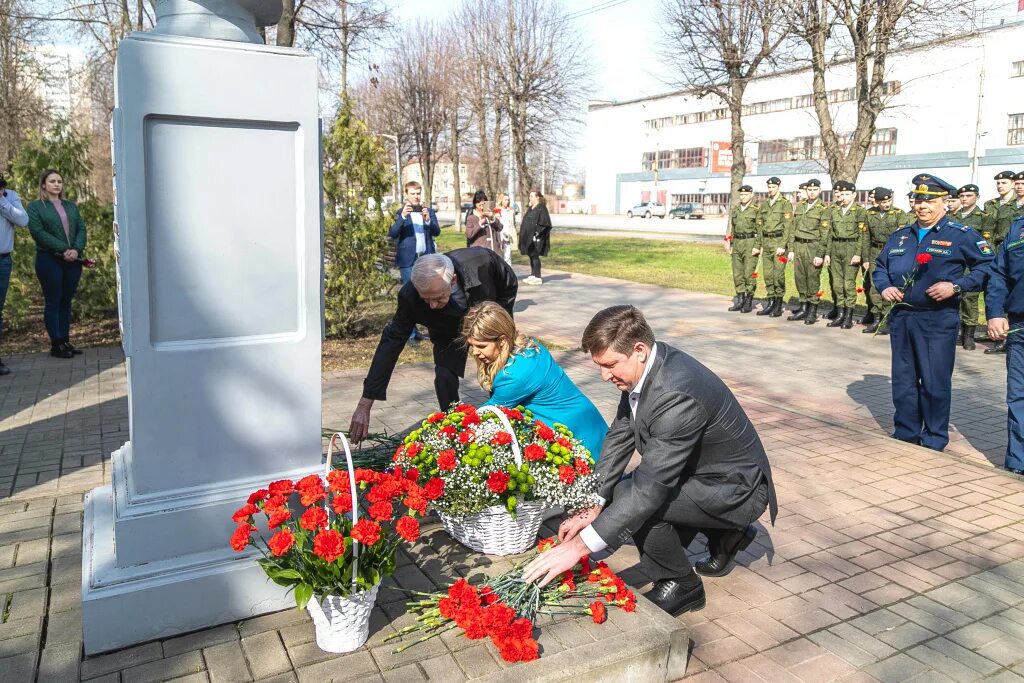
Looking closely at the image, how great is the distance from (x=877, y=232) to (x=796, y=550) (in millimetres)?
8493

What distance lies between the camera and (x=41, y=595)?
138 inches

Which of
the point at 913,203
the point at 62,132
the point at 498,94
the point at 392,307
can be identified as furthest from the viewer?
the point at 498,94

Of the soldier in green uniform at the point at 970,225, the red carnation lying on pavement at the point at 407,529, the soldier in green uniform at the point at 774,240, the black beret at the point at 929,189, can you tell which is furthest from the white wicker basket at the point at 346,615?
the soldier in green uniform at the point at 774,240

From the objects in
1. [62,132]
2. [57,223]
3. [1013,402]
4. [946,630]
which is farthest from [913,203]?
[62,132]

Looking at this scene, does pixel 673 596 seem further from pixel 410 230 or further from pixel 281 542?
pixel 410 230

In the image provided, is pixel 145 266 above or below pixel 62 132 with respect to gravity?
below

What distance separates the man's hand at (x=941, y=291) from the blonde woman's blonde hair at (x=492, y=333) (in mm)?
3308

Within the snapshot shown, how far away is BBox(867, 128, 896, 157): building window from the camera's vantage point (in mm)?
51031

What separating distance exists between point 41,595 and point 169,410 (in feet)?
3.88

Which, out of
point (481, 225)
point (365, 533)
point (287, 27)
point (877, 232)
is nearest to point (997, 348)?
point (877, 232)

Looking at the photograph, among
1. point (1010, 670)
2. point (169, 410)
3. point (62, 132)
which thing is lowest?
point (1010, 670)

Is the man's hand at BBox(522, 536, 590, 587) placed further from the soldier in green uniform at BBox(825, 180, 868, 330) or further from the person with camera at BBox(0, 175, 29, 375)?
the soldier in green uniform at BBox(825, 180, 868, 330)

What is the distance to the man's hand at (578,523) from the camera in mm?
3436

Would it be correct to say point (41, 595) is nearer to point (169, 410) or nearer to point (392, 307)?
point (169, 410)
